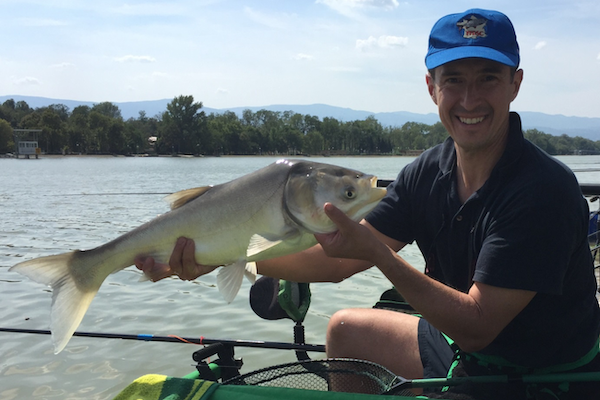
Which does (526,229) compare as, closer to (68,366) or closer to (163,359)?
(163,359)

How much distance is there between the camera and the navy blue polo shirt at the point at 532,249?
2.07 metres

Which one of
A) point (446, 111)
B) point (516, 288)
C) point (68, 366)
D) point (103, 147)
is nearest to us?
point (516, 288)

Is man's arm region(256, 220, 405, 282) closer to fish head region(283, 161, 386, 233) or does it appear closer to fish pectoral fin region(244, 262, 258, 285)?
fish pectoral fin region(244, 262, 258, 285)

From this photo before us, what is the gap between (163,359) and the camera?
587 centimetres

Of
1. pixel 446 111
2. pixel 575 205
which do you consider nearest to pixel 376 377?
pixel 575 205

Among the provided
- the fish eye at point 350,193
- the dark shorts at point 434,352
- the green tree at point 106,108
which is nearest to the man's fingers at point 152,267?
the fish eye at point 350,193

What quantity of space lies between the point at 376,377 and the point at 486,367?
1.63ft

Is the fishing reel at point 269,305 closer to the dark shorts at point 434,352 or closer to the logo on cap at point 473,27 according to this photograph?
the dark shorts at point 434,352

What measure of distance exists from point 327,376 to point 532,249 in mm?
1111

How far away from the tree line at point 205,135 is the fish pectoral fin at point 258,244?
308ft

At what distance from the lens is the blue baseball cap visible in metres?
2.44

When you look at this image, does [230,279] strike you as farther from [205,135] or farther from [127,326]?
[205,135]

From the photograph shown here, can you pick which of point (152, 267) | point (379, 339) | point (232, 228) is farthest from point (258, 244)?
point (379, 339)

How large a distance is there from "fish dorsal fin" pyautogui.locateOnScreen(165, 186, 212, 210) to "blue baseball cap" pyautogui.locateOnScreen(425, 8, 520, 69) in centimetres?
129
